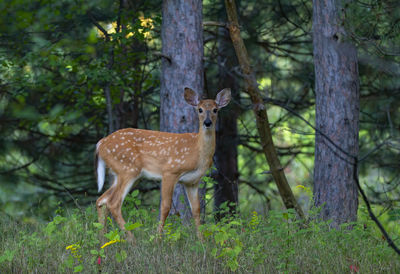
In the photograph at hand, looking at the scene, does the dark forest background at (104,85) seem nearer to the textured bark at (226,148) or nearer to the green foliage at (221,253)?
the textured bark at (226,148)

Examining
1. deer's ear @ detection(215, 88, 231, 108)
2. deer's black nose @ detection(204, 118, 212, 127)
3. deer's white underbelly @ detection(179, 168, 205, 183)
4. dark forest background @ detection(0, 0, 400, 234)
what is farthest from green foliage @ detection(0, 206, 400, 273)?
dark forest background @ detection(0, 0, 400, 234)

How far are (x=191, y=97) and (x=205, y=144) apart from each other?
553mm

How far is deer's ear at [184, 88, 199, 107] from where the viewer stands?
6.30 m

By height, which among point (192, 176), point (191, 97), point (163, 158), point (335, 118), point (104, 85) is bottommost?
point (192, 176)

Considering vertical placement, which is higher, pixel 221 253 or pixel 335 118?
pixel 335 118

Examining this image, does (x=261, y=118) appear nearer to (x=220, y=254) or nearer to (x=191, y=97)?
(x=191, y=97)

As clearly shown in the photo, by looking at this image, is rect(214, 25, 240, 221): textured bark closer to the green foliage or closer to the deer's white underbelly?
the deer's white underbelly

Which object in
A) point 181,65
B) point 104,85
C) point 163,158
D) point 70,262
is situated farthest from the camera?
point 104,85

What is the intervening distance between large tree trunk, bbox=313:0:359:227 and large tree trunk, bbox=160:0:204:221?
1.49 metres

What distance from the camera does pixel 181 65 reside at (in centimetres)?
702

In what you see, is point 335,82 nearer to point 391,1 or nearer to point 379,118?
point 391,1

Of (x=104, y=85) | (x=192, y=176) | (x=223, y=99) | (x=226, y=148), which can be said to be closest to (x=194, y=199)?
(x=192, y=176)

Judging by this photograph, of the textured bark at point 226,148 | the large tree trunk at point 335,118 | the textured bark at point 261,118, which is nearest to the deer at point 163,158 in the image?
the textured bark at point 261,118

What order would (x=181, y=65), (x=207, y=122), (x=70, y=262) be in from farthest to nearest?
(x=181, y=65) → (x=207, y=122) → (x=70, y=262)
